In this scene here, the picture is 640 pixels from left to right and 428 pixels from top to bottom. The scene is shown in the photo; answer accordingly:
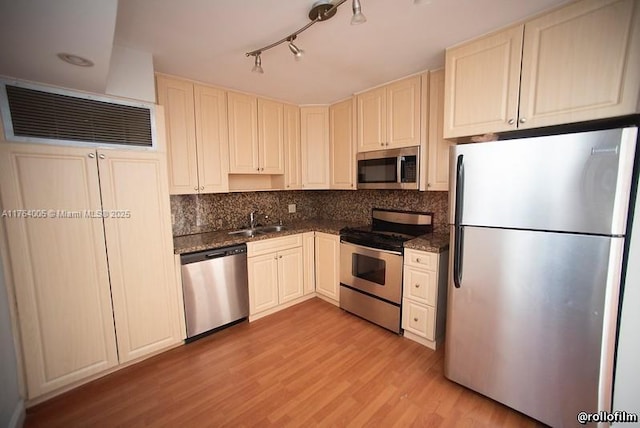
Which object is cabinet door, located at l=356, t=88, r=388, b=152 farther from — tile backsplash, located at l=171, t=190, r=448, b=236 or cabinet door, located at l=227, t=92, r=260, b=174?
cabinet door, located at l=227, t=92, r=260, b=174

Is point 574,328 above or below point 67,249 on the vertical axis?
below

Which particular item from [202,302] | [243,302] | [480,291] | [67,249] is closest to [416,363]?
[480,291]

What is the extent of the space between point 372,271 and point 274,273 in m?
1.05

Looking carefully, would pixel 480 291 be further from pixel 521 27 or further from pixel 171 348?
pixel 171 348

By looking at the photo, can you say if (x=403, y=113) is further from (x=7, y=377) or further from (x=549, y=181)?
(x=7, y=377)

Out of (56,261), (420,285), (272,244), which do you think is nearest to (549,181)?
(420,285)

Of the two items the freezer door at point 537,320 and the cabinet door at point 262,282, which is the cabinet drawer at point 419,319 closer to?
the freezer door at point 537,320

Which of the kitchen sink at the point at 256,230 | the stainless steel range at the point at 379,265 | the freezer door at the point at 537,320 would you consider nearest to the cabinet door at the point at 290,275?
the kitchen sink at the point at 256,230

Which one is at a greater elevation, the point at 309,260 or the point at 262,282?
the point at 309,260

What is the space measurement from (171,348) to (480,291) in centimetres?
251

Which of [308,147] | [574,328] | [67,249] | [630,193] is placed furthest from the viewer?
[308,147]

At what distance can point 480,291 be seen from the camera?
5.35 ft

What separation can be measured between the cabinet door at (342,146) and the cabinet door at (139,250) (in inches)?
73.1

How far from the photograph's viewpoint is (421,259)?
2180 mm
